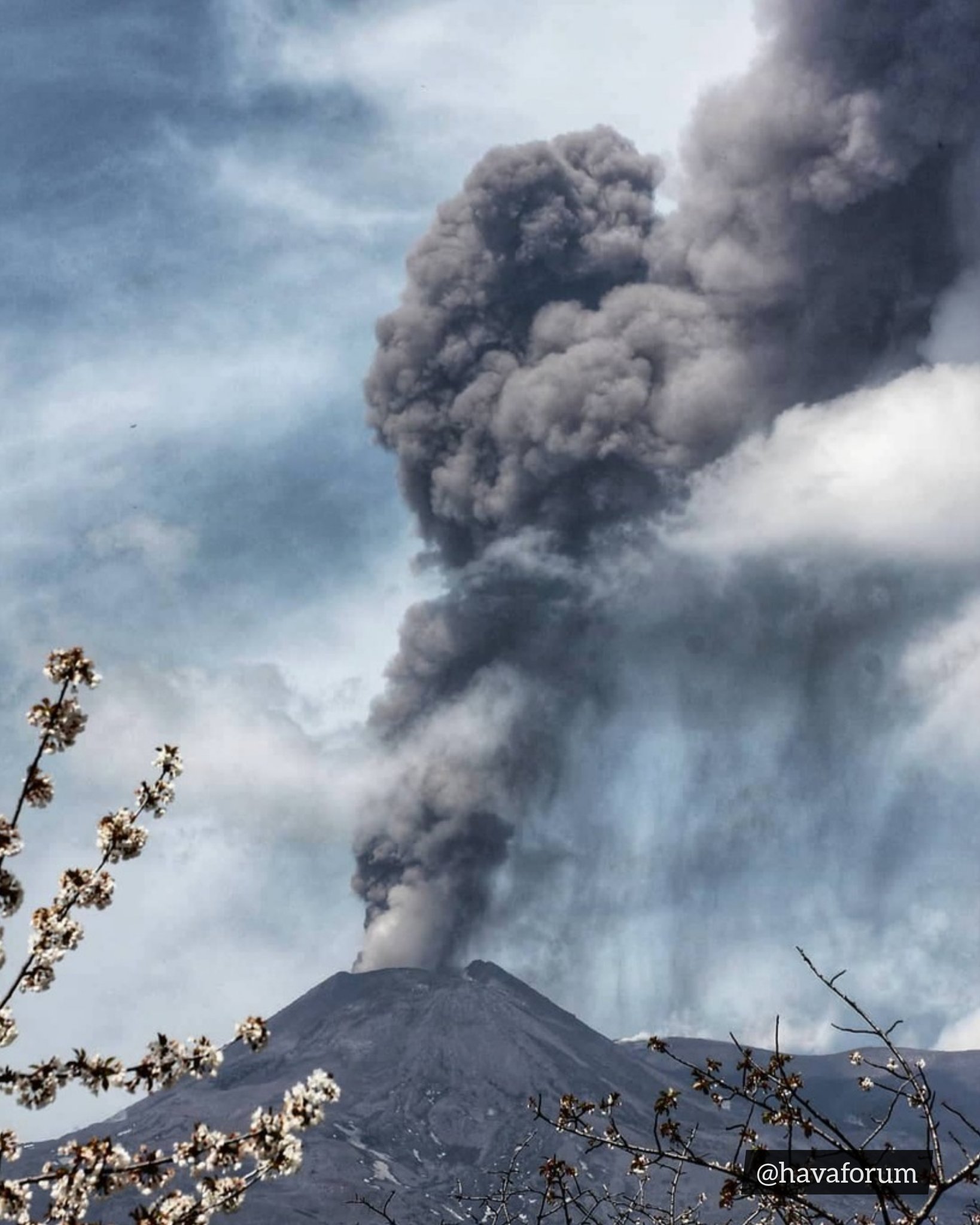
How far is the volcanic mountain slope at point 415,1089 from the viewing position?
129000mm

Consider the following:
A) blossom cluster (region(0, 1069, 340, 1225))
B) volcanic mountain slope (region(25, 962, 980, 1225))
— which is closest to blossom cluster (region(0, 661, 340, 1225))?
blossom cluster (region(0, 1069, 340, 1225))

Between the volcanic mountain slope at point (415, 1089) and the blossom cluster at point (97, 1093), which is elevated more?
the volcanic mountain slope at point (415, 1089)

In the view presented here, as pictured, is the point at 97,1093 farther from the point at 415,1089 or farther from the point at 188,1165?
the point at 415,1089

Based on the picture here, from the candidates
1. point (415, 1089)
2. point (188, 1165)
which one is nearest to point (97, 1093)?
point (188, 1165)

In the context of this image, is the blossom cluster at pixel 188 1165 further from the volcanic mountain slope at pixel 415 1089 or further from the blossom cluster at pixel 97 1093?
the volcanic mountain slope at pixel 415 1089

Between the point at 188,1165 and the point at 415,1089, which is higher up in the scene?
the point at 415,1089

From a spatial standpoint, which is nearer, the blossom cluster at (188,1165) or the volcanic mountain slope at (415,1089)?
the blossom cluster at (188,1165)

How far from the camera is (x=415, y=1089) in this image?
153875 millimetres

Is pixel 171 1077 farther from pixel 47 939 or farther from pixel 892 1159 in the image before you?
pixel 892 1159

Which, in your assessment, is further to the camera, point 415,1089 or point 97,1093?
point 415,1089

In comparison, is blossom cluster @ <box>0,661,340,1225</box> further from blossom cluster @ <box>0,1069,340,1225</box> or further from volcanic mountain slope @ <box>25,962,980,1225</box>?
volcanic mountain slope @ <box>25,962,980,1225</box>

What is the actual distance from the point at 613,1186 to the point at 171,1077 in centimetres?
14312

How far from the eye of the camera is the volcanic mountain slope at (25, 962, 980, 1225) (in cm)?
12900

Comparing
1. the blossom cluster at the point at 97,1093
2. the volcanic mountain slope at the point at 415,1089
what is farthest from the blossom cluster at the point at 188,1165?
the volcanic mountain slope at the point at 415,1089
